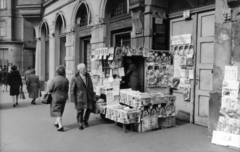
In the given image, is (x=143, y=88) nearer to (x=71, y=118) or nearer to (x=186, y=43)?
(x=186, y=43)

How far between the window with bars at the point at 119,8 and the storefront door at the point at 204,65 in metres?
3.52

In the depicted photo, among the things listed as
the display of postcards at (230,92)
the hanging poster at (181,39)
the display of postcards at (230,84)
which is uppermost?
the hanging poster at (181,39)

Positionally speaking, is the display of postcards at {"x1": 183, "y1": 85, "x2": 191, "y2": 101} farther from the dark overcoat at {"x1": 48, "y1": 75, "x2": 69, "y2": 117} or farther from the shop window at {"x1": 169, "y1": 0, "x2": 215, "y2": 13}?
the dark overcoat at {"x1": 48, "y1": 75, "x2": 69, "y2": 117}

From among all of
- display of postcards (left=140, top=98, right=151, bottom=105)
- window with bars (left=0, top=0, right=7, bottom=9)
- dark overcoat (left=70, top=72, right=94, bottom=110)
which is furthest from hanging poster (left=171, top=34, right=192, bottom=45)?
window with bars (left=0, top=0, right=7, bottom=9)

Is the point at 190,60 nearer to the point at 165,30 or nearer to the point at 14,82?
the point at 165,30

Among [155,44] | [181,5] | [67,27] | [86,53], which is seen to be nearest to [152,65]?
[155,44]

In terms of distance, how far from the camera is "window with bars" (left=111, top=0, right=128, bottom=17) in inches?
353

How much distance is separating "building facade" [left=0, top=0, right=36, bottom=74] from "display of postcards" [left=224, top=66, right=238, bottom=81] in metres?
29.9

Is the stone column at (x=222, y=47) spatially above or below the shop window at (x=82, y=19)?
below

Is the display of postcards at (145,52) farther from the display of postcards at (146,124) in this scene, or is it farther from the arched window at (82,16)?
the arched window at (82,16)

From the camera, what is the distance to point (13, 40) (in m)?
30.8

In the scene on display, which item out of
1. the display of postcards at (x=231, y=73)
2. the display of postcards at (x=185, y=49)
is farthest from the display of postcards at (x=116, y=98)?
the display of postcards at (x=231, y=73)

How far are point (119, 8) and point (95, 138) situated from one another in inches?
232

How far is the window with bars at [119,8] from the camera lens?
898cm
